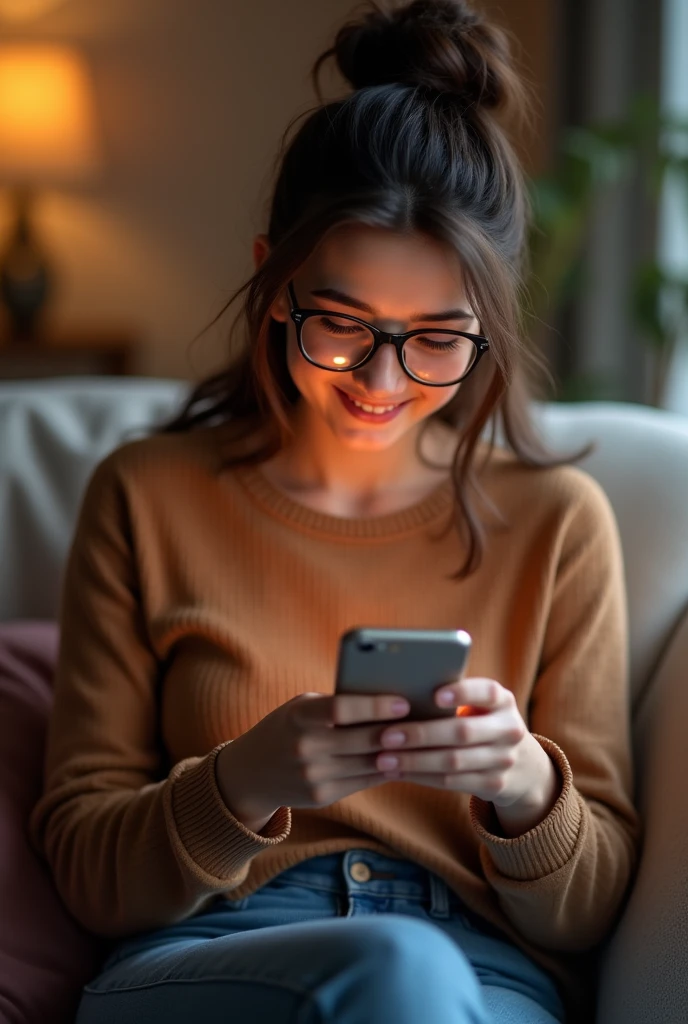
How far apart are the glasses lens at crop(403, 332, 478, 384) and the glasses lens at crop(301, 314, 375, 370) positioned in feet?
0.13

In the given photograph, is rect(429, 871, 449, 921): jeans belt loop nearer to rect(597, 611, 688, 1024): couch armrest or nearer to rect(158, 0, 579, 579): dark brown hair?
rect(597, 611, 688, 1024): couch armrest

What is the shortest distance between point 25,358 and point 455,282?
2608mm

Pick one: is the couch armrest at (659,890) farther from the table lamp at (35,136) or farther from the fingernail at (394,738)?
the table lamp at (35,136)

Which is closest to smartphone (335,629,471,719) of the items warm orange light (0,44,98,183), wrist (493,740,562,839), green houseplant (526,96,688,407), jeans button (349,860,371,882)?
wrist (493,740,562,839)

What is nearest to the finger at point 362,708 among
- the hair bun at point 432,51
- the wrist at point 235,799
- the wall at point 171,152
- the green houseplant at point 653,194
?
the wrist at point 235,799

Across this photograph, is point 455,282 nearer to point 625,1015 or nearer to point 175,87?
point 625,1015

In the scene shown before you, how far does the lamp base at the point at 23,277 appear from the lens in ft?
11.3

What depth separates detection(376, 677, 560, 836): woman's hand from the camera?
86 centimetres

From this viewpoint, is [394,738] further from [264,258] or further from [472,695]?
[264,258]

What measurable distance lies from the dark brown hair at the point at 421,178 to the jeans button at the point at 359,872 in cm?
29

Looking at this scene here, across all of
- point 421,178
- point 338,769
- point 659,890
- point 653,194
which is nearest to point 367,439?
point 421,178

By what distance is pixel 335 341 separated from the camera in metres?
1.04

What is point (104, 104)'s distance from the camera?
353 centimetres

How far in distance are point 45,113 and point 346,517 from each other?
98.8 inches
